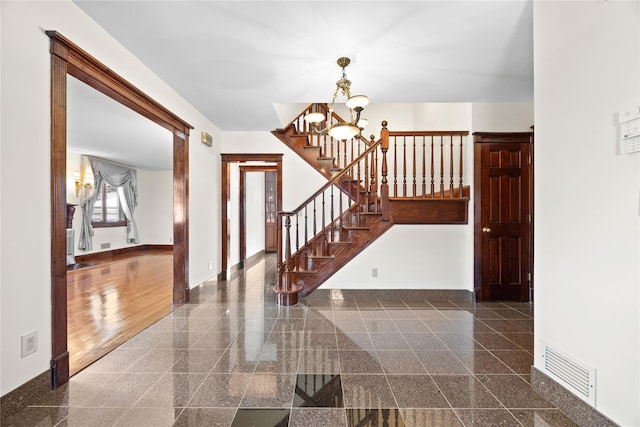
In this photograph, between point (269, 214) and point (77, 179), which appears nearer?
point (77, 179)

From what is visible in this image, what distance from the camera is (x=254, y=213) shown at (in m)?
7.82

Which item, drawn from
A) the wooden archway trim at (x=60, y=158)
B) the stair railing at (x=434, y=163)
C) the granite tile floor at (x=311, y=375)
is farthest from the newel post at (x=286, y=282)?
the wooden archway trim at (x=60, y=158)

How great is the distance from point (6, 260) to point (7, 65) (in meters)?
1.07

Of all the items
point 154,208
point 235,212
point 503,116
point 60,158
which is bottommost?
point 235,212

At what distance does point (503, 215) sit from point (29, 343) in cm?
468

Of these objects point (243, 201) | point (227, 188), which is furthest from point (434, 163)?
point (243, 201)

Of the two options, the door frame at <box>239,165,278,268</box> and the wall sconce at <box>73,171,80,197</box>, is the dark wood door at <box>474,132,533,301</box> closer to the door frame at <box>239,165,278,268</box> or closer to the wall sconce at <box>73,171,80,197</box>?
the door frame at <box>239,165,278,268</box>

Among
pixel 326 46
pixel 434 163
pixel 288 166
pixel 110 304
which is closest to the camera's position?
pixel 326 46

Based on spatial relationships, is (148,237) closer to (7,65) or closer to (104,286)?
(104,286)

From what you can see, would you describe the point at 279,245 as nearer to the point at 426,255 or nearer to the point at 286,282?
the point at 286,282

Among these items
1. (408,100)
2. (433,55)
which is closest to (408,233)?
(408,100)

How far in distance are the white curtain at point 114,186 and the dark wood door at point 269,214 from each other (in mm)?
3918

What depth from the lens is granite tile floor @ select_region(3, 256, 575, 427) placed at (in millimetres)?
1619

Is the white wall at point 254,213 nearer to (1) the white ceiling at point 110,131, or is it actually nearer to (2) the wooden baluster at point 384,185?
(1) the white ceiling at point 110,131
